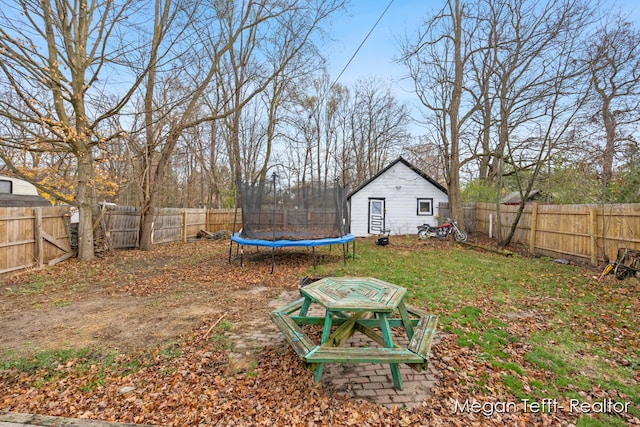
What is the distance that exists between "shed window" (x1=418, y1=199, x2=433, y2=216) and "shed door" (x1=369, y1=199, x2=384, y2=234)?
1.92 m

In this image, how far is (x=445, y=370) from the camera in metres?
2.71

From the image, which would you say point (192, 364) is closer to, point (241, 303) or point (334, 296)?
point (334, 296)

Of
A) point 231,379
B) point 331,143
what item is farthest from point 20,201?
point 331,143

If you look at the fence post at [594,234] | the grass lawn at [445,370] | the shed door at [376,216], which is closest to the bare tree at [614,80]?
the fence post at [594,234]

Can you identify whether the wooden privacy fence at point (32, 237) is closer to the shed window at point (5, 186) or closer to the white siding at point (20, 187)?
the shed window at point (5, 186)

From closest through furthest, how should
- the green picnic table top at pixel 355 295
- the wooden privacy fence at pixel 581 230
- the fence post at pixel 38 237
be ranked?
the green picnic table top at pixel 355 295
the wooden privacy fence at pixel 581 230
the fence post at pixel 38 237

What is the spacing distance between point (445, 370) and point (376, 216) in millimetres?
12655

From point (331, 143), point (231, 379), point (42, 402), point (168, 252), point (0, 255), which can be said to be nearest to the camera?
point (42, 402)

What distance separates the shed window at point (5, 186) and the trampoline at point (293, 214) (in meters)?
7.89

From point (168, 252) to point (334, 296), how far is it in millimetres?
8844

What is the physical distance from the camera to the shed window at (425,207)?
15031 mm

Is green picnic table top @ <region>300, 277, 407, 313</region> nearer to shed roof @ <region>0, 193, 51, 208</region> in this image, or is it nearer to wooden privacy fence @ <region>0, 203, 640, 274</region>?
wooden privacy fence @ <region>0, 203, 640, 274</region>

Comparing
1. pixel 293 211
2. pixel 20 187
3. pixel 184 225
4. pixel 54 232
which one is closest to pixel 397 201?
pixel 293 211

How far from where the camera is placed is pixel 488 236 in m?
13.6
